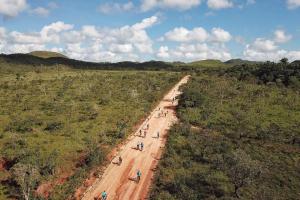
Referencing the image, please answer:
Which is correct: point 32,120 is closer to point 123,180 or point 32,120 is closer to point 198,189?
point 123,180

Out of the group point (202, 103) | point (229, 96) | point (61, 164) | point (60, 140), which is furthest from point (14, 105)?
point (229, 96)

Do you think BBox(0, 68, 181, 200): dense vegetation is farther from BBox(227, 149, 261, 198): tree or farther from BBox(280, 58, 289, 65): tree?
BBox(280, 58, 289, 65): tree

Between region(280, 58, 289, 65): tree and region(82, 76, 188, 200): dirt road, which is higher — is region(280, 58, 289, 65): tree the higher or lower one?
the higher one

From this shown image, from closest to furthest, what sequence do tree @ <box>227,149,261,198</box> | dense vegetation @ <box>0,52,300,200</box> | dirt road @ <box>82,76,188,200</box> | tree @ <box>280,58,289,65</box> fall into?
tree @ <box>227,149,261,198</box>, dirt road @ <box>82,76,188,200</box>, dense vegetation @ <box>0,52,300,200</box>, tree @ <box>280,58,289,65</box>

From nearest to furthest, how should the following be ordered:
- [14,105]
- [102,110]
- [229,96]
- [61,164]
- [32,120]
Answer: [61,164] → [32,120] → [102,110] → [14,105] → [229,96]

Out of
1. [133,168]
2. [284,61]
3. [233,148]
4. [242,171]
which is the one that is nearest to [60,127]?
[133,168]

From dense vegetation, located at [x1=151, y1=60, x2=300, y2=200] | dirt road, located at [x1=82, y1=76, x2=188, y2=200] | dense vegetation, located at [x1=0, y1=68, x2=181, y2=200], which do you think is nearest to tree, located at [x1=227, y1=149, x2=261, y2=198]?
dense vegetation, located at [x1=151, y1=60, x2=300, y2=200]
